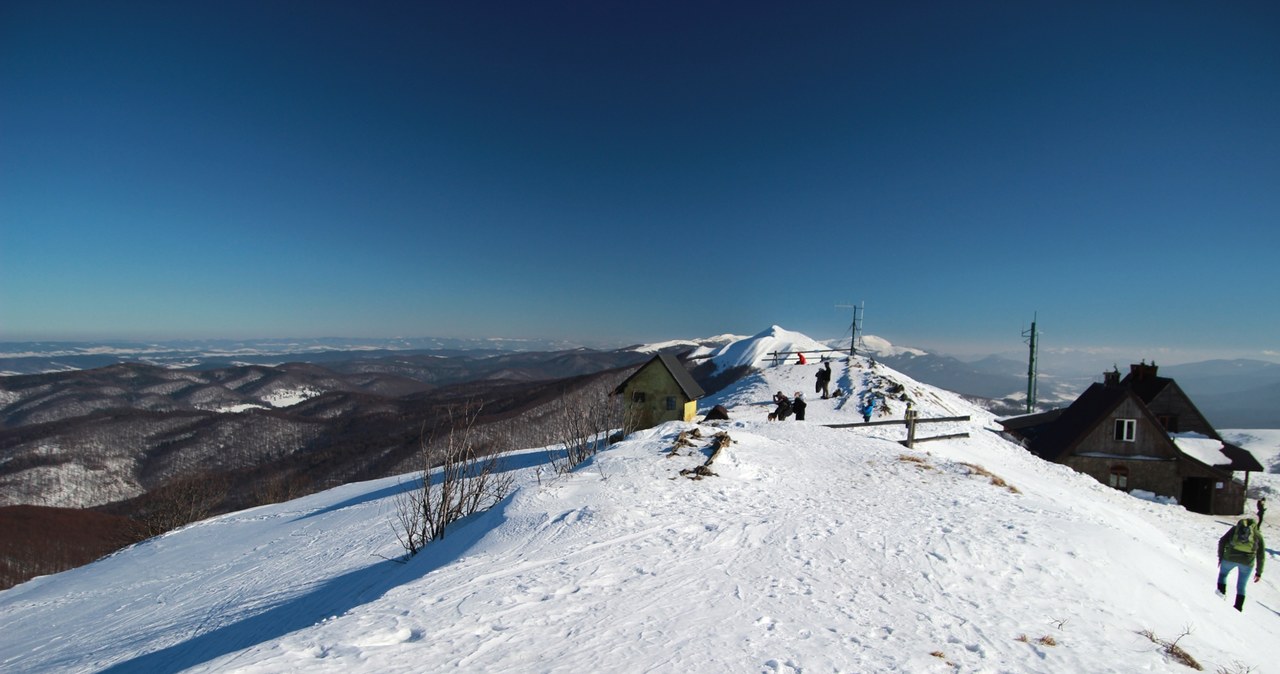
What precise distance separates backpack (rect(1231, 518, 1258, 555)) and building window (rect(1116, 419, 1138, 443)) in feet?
73.7

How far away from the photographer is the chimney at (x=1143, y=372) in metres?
34.6

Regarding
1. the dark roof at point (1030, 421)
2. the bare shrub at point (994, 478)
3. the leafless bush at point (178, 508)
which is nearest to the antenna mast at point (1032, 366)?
the dark roof at point (1030, 421)

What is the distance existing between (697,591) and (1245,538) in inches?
475

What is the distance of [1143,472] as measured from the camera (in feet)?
89.8

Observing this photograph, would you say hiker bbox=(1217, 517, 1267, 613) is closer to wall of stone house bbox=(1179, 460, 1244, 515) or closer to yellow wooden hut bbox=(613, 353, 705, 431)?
yellow wooden hut bbox=(613, 353, 705, 431)

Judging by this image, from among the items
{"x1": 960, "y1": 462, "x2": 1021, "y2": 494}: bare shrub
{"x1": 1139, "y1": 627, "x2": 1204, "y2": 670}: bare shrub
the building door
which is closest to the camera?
{"x1": 1139, "y1": 627, "x2": 1204, "y2": 670}: bare shrub

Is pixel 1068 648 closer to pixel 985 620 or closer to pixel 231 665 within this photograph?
pixel 985 620

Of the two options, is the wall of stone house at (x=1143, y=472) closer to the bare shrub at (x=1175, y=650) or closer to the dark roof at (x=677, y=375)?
the dark roof at (x=677, y=375)

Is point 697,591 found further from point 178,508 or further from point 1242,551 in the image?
point 178,508

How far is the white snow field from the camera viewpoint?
5.50 meters

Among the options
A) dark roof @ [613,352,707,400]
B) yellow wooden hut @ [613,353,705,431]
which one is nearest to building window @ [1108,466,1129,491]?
dark roof @ [613,352,707,400]

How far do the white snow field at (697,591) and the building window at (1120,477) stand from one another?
11.4 m

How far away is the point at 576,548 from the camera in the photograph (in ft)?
28.9

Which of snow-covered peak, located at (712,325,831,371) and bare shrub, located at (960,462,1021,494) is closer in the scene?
bare shrub, located at (960,462,1021,494)
